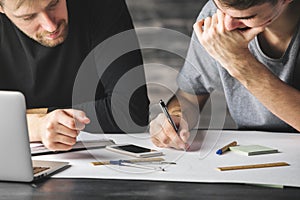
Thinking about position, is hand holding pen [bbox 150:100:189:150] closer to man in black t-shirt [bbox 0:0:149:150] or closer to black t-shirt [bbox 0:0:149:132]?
man in black t-shirt [bbox 0:0:149:150]

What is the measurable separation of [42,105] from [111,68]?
1.08 ft

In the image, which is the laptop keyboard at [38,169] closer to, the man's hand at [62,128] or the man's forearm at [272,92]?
the man's hand at [62,128]

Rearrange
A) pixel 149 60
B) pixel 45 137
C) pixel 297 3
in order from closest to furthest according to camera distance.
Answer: pixel 45 137, pixel 297 3, pixel 149 60

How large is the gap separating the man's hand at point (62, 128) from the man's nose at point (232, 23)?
580 mm

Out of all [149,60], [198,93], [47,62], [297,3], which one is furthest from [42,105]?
[149,60]

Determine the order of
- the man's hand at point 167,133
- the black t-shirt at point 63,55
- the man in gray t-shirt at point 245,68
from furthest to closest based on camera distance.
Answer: the black t-shirt at point 63,55, the man in gray t-shirt at point 245,68, the man's hand at point 167,133

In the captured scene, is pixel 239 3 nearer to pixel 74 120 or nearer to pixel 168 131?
pixel 168 131

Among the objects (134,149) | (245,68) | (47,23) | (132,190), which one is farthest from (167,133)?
(47,23)

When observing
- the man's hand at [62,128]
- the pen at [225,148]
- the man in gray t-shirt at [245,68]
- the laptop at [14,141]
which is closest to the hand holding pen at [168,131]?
the man in gray t-shirt at [245,68]

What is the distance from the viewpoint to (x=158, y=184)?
4.73 feet

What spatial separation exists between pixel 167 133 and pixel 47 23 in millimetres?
645

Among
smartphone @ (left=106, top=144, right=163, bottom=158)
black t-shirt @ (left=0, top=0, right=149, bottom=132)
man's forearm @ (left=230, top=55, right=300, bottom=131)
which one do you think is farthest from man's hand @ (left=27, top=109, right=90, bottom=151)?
man's forearm @ (left=230, top=55, right=300, bottom=131)

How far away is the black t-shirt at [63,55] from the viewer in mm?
2312

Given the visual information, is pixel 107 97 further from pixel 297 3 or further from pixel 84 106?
pixel 297 3
